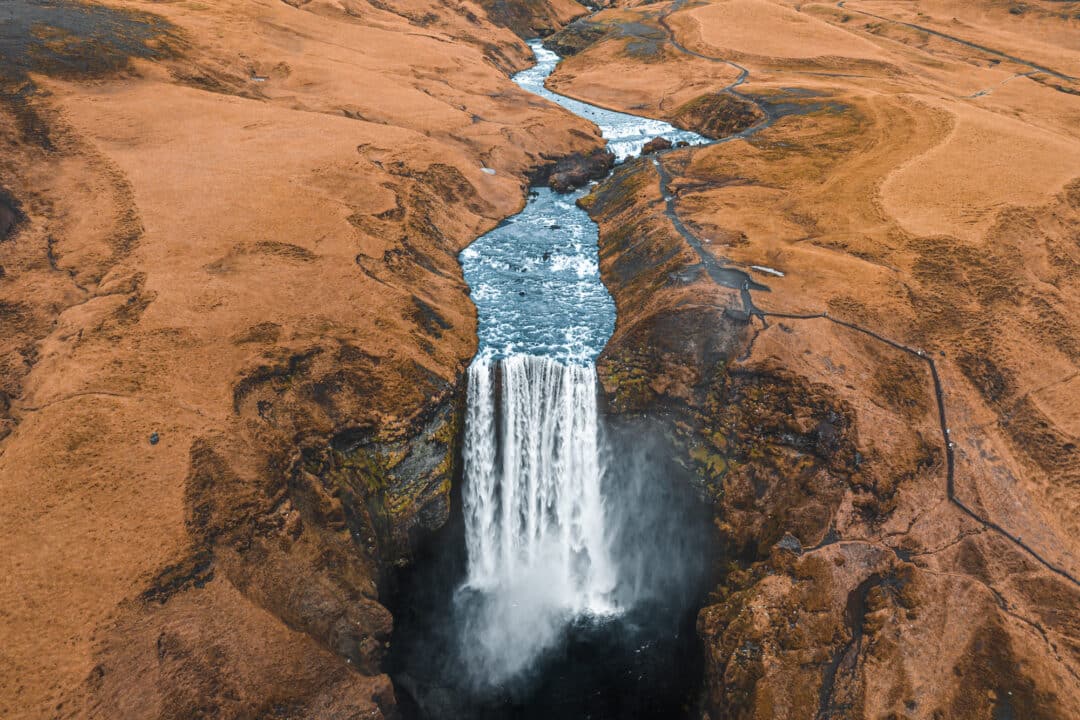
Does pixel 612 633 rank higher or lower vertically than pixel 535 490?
lower

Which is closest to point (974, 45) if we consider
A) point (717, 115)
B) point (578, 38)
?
point (717, 115)

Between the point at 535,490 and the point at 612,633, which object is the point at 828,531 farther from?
the point at 535,490

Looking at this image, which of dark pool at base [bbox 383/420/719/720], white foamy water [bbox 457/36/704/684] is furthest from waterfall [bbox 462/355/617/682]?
dark pool at base [bbox 383/420/719/720]

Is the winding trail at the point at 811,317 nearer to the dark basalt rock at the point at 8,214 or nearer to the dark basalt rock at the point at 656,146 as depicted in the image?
the dark basalt rock at the point at 656,146

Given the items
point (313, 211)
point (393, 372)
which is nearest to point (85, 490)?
point (393, 372)

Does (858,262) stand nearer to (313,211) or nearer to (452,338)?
(452,338)

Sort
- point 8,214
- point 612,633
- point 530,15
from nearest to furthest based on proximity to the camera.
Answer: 1. point 612,633
2. point 8,214
3. point 530,15
